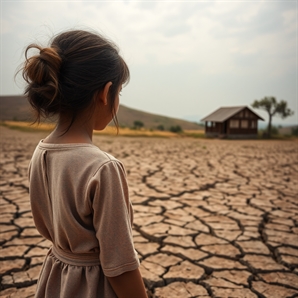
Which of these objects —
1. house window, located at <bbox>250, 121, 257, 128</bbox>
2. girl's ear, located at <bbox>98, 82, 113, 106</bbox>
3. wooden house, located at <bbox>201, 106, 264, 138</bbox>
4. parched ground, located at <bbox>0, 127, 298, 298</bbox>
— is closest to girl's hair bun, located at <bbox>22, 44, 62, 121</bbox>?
girl's ear, located at <bbox>98, 82, 113, 106</bbox>

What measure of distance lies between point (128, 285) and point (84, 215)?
209 mm

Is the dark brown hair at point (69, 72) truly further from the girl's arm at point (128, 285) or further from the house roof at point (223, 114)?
the house roof at point (223, 114)

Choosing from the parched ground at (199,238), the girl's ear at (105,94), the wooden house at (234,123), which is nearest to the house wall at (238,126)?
the wooden house at (234,123)

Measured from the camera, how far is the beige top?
714 mm

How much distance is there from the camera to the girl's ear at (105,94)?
2.59 feet

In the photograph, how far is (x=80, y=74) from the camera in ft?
2.50

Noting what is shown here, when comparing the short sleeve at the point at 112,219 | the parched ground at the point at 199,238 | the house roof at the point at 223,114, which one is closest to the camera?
the short sleeve at the point at 112,219

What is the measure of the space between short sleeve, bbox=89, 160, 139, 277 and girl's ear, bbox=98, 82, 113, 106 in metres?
0.18

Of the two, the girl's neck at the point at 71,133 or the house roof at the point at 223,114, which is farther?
the house roof at the point at 223,114

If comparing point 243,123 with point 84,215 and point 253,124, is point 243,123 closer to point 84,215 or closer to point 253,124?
point 253,124

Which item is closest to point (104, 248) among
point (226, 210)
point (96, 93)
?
point (96, 93)

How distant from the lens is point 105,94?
0.80 meters

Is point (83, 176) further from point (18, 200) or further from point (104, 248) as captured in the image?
point (18, 200)

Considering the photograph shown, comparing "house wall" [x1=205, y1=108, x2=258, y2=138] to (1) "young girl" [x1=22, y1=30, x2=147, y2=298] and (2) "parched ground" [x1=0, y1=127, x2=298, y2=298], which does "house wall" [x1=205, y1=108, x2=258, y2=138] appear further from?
(1) "young girl" [x1=22, y1=30, x2=147, y2=298]
